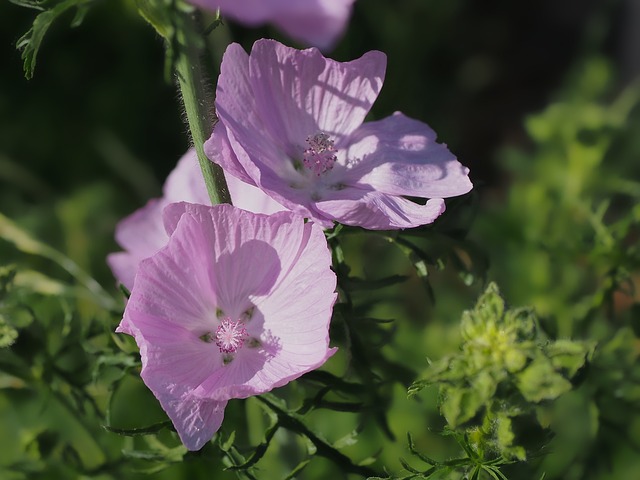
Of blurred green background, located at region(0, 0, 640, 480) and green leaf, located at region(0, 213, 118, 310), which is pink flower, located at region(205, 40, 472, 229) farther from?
green leaf, located at region(0, 213, 118, 310)

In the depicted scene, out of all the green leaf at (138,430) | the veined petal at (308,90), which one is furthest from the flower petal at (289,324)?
the veined petal at (308,90)

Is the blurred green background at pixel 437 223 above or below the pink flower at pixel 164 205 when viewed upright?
below

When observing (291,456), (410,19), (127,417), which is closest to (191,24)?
(291,456)

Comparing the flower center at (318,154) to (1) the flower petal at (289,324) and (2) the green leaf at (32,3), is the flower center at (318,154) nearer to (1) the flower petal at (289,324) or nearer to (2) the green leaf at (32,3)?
(1) the flower petal at (289,324)

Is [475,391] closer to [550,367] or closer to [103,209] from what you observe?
[550,367]

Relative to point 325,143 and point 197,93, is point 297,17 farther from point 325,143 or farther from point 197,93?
point 325,143

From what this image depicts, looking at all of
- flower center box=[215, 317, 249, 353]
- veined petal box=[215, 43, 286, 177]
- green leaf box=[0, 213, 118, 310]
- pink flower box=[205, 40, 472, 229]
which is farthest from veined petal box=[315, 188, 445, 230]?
green leaf box=[0, 213, 118, 310]
